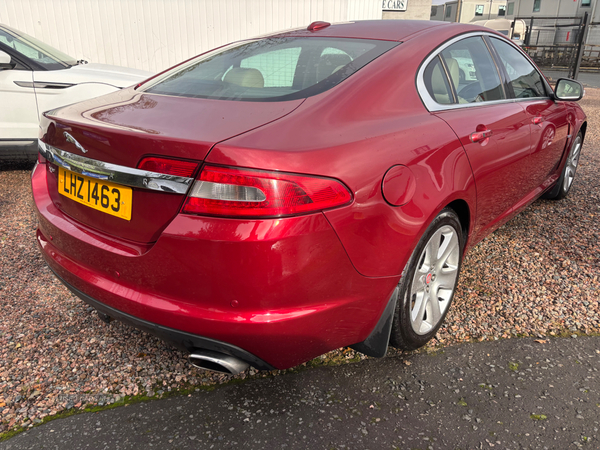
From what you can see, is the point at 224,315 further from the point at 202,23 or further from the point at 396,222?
the point at 202,23

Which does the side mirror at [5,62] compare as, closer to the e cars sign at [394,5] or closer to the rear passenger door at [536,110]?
the rear passenger door at [536,110]

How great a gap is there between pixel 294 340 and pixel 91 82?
15.0 ft

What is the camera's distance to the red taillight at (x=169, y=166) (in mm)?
1520

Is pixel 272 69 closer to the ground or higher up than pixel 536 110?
higher up

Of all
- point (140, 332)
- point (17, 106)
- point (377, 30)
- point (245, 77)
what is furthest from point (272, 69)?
point (17, 106)

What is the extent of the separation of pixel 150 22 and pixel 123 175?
973 centimetres

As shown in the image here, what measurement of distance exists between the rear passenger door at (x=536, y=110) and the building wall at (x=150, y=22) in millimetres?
8319

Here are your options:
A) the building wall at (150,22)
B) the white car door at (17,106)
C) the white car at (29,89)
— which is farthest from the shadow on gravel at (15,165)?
the building wall at (150,22)

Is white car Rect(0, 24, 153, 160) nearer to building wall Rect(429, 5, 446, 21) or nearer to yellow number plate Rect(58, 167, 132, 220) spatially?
yellow number plate Rect(58, 167, 132, 220)

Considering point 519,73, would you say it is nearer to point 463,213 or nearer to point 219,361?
point 463,213

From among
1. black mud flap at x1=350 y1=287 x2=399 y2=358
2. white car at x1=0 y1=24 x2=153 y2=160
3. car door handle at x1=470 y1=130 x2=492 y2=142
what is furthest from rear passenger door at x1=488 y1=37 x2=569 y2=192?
white car at x1=0 y1=24 x2=153 y2=160

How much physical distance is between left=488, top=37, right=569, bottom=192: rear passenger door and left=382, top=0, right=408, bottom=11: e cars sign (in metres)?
8.82

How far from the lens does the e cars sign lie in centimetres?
1145

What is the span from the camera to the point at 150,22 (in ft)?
33.0
